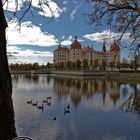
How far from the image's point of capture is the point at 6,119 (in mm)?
3172

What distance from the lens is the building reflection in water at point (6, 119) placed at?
3.12 m

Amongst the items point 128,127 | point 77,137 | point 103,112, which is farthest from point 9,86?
point 103,112

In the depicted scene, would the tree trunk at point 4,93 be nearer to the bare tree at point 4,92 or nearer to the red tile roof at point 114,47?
the bare tree at point 4,92

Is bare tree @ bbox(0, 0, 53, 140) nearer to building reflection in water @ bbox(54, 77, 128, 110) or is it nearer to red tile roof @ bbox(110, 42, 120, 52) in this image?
red tile roof @ bbox(110, 42, 120, 52)

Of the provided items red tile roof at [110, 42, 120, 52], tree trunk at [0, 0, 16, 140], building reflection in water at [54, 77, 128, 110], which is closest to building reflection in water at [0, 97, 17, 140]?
tree trunk at [0, 0, 16, 140]

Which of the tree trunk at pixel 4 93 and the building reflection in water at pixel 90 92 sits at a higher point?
the tree trunk at pixel 4 93

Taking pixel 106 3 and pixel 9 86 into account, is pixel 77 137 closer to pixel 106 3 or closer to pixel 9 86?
pixel 106 3

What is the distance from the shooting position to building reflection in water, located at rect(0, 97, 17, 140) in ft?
10.2

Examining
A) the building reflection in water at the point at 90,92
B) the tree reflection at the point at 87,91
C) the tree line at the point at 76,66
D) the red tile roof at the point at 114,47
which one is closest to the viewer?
the red tile roof at the point at 114,47

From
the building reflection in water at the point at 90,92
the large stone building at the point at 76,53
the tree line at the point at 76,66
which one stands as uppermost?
the large stone building at the point at 76,53

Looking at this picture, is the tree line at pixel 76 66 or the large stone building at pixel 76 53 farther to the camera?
the large stone building at pixel 76 53

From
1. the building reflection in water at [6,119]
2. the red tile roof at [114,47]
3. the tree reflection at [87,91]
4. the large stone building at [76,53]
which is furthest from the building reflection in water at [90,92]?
the large stone building at [76,53]

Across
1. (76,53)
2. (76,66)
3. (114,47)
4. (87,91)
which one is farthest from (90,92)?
(76,53)

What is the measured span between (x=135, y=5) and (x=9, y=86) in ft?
10.0
